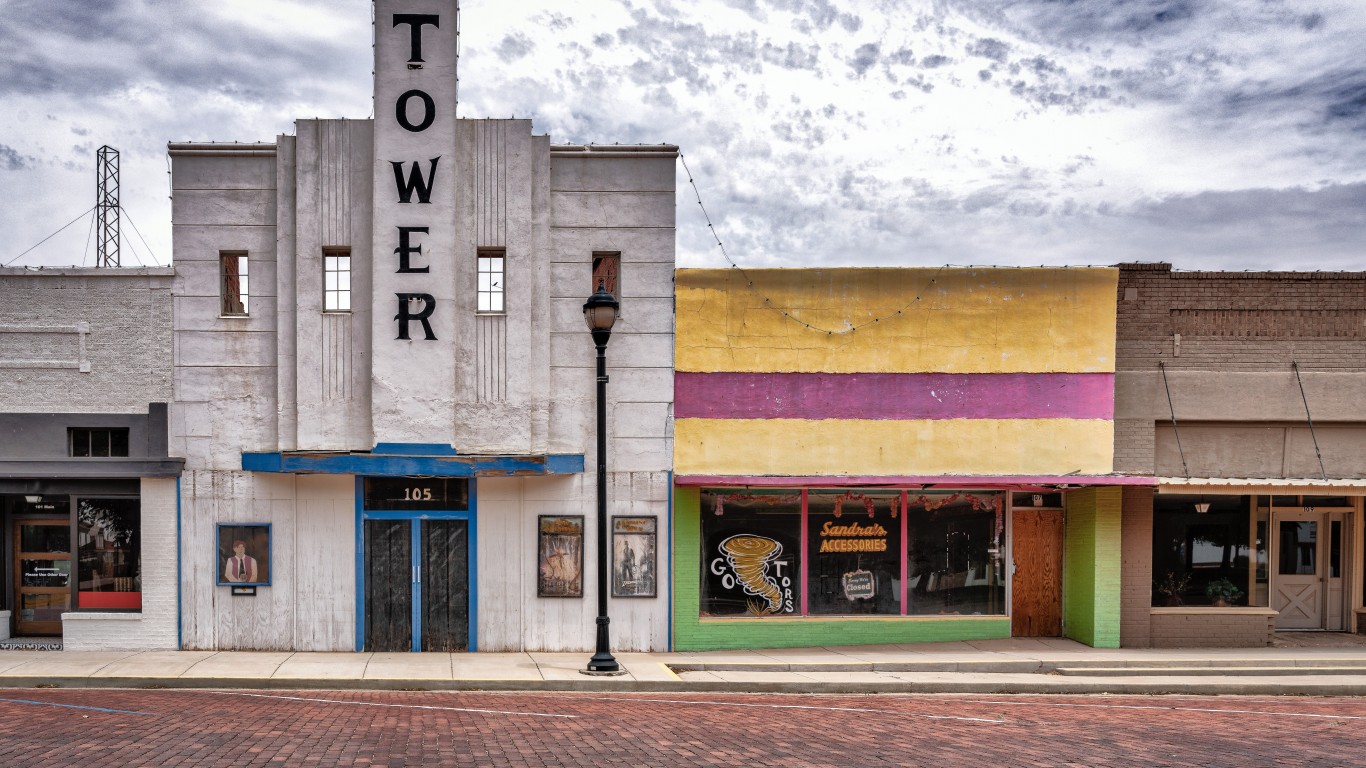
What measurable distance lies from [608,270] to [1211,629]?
1132cm

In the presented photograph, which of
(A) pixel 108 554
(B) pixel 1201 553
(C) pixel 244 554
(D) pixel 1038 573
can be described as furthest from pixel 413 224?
(B) pixel 1201 553

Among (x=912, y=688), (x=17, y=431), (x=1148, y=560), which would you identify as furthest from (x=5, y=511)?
(x=1148, y=560)

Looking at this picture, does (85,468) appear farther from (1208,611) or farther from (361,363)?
(1208,611)

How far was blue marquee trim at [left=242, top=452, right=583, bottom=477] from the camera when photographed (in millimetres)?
14438

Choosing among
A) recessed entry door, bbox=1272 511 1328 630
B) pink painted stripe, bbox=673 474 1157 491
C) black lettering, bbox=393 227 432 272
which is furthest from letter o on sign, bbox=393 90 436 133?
recessed entry door, bbox=1272 511 1328 630

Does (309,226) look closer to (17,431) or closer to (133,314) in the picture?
(133,314)

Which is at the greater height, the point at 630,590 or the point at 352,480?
the point at 352,480

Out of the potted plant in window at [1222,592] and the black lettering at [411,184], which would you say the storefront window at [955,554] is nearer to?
the potted plant in window at [1222,592]

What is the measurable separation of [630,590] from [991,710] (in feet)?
18.3

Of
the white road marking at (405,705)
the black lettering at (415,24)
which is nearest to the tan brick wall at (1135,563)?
the white road marking at (405,705)

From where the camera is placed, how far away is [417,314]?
14969 millimetres

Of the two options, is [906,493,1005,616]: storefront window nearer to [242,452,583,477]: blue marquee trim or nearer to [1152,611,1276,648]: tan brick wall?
[1152,611,1276,648]: tan brick wall

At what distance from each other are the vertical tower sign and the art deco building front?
29mm

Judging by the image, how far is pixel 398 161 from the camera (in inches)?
591
